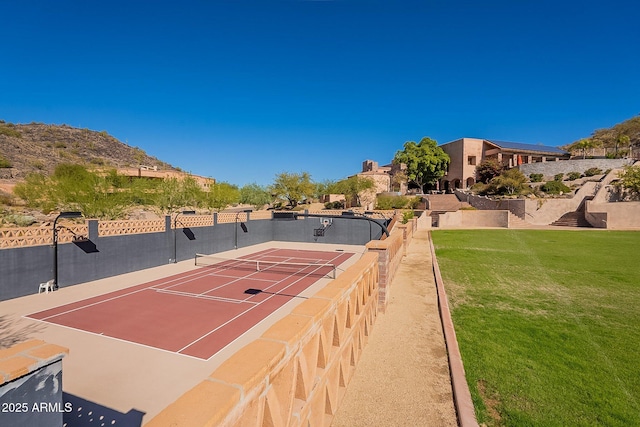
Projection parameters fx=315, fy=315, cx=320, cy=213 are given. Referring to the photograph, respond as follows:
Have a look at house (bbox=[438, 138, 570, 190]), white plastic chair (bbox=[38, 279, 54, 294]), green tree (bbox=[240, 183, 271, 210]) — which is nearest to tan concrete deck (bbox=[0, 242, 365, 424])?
white plastic chair (bbox=[38, 279, 54, 294])

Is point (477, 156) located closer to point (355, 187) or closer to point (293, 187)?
point (355, 187)

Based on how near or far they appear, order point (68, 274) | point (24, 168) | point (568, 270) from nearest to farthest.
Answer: point (568, 270)
point (68, 274)
point (24, 168)

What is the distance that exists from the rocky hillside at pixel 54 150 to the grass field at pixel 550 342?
48.2 metres

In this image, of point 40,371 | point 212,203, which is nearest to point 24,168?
point 212,203

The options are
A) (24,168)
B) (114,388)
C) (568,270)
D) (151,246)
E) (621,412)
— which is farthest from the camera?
(24,168)

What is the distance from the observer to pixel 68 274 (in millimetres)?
14539

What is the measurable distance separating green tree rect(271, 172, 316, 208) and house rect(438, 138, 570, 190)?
3034 cm

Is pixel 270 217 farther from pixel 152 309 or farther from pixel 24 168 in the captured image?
pixel 24 168

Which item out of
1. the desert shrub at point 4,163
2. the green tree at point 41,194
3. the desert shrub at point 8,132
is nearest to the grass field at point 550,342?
the green tree at point 41,194

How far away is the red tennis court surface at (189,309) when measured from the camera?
891 centimetres

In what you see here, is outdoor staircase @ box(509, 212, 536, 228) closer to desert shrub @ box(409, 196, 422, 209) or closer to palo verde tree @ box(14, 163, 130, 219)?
desert shrub @ box(409, 196, 422, 209)

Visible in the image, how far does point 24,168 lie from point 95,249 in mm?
47880

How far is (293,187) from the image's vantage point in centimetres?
5203

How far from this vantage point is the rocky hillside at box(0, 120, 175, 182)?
49.3m
